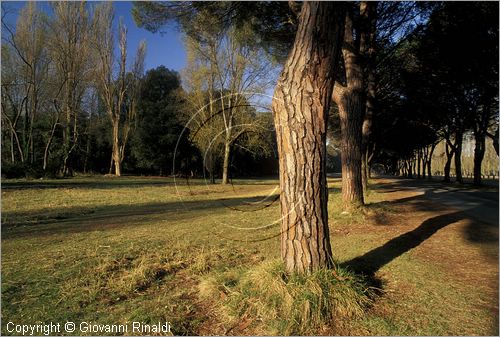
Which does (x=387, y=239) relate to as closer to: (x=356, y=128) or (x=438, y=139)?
(x=356, y=128)

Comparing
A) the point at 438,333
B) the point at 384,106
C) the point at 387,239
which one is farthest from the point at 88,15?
the point at 438,333

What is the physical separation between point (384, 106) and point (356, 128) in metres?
19.9

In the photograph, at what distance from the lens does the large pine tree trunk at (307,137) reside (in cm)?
391

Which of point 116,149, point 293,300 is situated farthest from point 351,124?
point 116,149

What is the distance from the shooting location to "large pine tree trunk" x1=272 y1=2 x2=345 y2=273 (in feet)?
12.8

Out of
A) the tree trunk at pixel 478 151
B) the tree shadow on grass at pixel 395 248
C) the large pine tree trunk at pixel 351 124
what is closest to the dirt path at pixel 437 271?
the tree shadow on grass at pixel 395 248

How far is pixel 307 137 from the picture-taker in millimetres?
3908

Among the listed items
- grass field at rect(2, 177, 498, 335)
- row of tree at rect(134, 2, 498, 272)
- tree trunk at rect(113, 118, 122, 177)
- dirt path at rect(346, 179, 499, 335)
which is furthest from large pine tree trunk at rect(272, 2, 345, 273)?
tree trunk at rect(113, 118, 122, 177)

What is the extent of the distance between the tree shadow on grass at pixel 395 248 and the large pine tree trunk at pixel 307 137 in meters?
0.95

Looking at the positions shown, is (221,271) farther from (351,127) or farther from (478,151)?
(478,151)

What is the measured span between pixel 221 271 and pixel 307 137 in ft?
7.15

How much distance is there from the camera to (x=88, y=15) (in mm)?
32156

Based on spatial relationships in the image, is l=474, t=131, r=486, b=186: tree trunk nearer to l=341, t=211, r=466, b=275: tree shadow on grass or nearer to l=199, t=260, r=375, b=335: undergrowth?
l=341, t=211, r=466, b=275: tree shadow on grass

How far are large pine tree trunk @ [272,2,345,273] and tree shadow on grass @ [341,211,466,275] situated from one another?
3.11 ft
